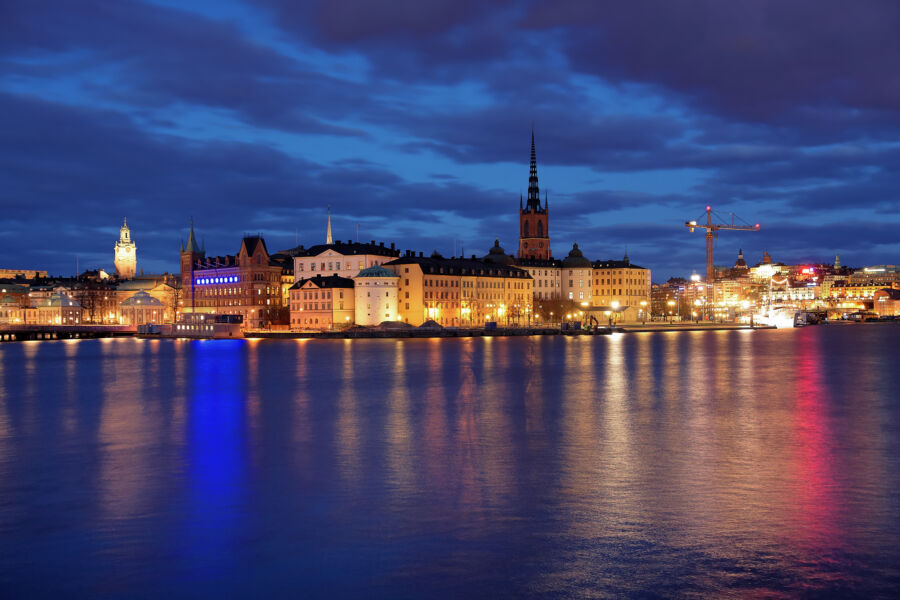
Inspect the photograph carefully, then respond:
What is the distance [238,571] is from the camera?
30.4 feet

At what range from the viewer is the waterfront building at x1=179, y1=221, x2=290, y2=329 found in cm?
11012

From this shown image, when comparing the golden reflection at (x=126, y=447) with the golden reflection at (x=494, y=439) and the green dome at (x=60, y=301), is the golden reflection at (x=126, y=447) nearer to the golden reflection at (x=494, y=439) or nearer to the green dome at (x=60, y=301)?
the golden reflection at (x=494, y=439)

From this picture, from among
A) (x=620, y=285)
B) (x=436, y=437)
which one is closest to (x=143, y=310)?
(x=620, y=285)

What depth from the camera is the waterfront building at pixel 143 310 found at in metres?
122

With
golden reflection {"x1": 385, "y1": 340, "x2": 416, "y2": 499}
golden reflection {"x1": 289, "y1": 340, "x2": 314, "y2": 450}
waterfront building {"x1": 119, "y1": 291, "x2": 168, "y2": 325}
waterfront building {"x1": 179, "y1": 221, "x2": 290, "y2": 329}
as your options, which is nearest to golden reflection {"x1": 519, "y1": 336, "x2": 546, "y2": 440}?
golden reflection {"x1": 385, "y1": 340, "x2": 416, "y2": 499}

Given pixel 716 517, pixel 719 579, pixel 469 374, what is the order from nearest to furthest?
pixel 719 579 < pixel 716 517 < pixel 469 374

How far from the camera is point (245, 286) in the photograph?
11094 cm

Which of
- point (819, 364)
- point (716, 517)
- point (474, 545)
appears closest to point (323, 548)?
point (474, 545)

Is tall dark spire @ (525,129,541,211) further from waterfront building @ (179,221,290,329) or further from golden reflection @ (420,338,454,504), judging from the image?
golden reflection @ (420,338,454,504)

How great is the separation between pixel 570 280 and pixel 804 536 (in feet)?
386

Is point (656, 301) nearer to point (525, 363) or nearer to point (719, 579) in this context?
point (525, 363)

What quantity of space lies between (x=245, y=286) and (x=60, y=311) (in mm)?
40425

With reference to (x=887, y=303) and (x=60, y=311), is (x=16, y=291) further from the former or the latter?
(x=887, y=303)

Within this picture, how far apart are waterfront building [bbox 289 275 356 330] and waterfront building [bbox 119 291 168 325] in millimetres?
34686
